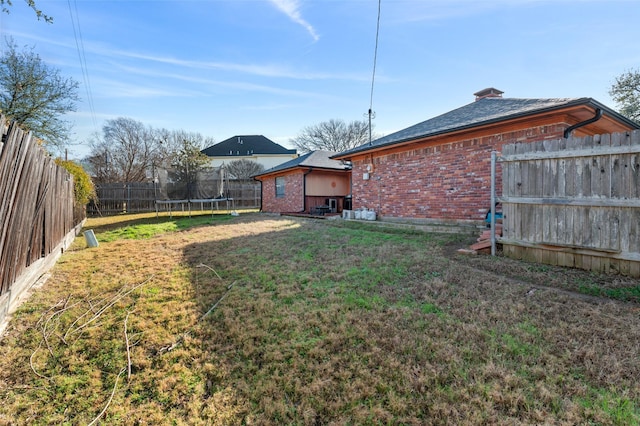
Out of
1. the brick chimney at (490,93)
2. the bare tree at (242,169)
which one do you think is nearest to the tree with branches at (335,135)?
the bare tree at (242,169)

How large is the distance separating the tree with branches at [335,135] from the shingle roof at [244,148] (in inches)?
127

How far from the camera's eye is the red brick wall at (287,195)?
1292cm

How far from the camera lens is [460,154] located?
6676 millimetres

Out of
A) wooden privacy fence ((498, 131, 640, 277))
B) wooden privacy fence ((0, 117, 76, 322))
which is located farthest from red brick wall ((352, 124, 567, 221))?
wooden privacy fence ((0, 117, 76, 322))

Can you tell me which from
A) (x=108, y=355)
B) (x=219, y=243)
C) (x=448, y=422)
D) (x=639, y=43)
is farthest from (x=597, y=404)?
(x=639, y=43)

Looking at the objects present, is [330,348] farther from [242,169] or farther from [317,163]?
[242,169]

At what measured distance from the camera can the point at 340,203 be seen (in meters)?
13.6

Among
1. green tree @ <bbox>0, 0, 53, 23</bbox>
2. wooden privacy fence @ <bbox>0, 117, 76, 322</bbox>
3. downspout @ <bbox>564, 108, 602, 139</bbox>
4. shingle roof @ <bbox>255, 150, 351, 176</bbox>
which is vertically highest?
green tree @ <bbox>0, 0, 53, 23</bbox>

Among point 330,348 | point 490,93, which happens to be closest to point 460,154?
point 490,93

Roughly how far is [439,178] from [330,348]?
20.1ft

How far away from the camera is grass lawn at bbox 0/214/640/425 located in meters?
1.54

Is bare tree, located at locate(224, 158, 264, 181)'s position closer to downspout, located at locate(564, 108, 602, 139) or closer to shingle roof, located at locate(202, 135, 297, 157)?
shingle roof, located at locate(202, 135, 297, 157)

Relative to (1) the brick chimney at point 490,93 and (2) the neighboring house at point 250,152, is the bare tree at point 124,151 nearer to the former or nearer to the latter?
(2) the neighboring house at point 250,152

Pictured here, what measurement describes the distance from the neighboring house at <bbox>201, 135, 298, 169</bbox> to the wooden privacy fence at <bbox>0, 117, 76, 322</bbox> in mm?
29364
